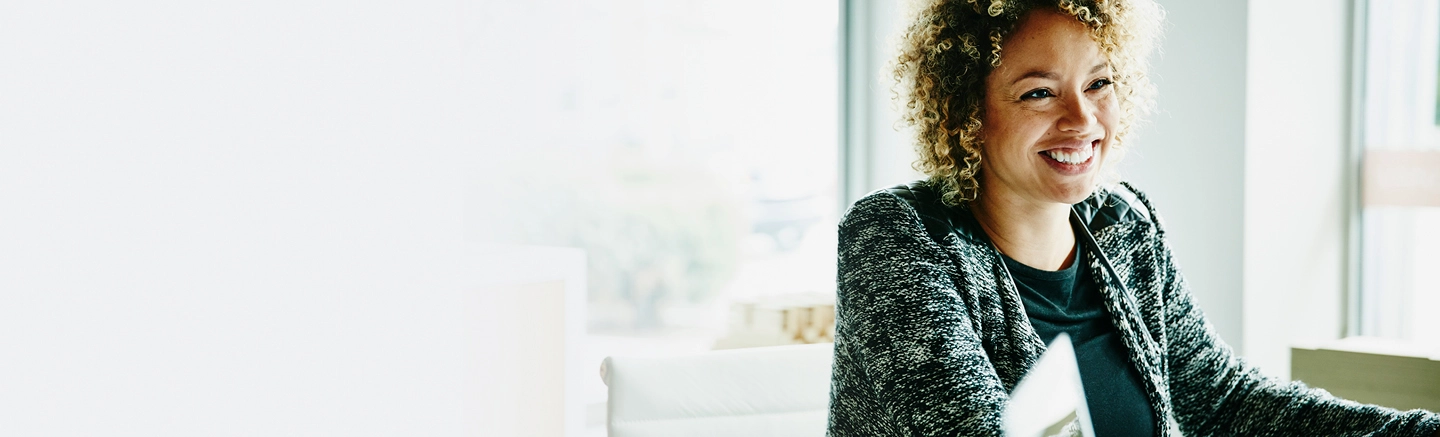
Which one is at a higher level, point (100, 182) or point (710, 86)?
point (710, 86)

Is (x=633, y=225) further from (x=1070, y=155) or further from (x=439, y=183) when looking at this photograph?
(x=1070, y=155)

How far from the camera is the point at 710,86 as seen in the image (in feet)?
9.18

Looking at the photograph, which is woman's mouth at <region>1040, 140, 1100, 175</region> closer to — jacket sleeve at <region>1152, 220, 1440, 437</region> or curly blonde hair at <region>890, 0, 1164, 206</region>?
curly blonde hair at <region>890, 0, 1164, 206</region>

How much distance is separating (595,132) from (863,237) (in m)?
1.58

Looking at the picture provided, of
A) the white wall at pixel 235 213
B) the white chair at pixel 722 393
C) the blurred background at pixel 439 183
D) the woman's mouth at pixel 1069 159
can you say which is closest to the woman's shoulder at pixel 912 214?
the woman's mouth at pixel 1069 159

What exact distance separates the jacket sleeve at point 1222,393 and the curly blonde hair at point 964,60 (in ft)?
0.81

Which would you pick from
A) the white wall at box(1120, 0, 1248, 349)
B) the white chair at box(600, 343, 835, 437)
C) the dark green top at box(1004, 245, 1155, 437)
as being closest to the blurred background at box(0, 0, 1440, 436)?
the white wall at box(1120, 0, 1248, 349)

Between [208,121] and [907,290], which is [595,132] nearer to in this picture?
[208,121]

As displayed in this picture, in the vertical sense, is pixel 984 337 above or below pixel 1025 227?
below

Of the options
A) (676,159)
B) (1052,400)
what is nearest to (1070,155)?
(1052,400)

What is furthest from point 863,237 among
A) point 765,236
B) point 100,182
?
point 100,182

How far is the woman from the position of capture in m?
1.12

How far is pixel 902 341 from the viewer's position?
1.07m

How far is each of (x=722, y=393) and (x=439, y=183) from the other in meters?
1.50
